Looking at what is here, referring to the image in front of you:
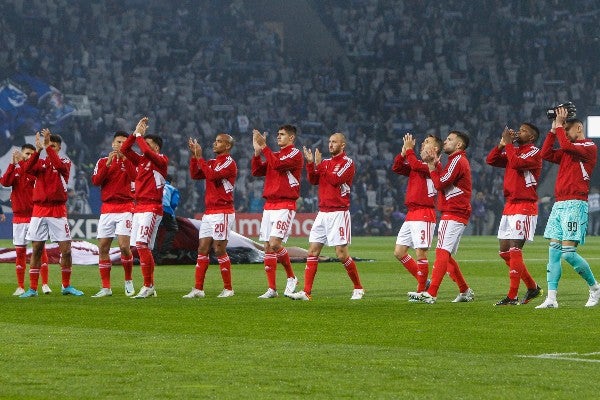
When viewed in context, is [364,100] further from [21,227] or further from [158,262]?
[21,227]

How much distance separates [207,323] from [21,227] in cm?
584

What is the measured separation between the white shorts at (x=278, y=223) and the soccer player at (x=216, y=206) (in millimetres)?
479

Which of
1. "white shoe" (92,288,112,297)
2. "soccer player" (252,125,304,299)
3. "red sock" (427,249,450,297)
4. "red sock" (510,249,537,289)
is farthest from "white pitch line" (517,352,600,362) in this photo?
"white shoe" (92,288,112,297)

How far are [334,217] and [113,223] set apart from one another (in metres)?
2.86

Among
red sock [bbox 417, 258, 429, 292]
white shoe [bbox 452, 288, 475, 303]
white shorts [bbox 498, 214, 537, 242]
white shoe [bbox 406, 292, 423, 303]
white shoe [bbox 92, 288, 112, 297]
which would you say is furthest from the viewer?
white shoe [bbox 92, 288, 112, 297]

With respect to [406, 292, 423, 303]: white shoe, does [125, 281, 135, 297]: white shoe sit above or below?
below

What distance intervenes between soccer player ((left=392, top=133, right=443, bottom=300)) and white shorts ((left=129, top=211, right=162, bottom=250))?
2.95 metres

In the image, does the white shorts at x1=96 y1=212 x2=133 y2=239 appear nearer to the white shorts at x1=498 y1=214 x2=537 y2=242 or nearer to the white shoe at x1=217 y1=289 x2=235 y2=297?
the white shoe at x1=217 y1=289 x2=235 y2=297

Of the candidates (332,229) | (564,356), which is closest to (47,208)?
(332,229)

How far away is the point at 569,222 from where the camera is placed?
40.7 ft

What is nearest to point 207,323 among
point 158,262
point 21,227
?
point 21,227

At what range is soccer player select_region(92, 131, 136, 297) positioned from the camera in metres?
15.1

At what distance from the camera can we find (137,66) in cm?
4500

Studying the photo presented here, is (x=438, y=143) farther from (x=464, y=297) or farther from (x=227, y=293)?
(x=227, y=293)
